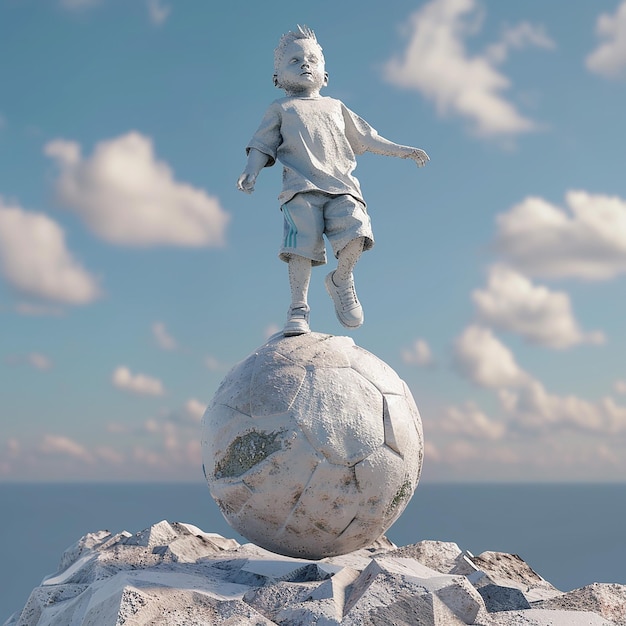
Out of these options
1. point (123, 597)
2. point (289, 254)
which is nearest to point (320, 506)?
point (123, 597)

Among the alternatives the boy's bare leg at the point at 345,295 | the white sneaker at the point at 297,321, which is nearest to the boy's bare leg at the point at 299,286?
the white sneaker at the point at 297,321

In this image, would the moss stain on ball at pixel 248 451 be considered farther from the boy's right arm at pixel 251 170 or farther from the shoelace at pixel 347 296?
the boy's right arm at pixel 251 170

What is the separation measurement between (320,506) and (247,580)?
0.95 meters

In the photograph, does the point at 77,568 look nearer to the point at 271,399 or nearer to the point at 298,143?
the point at 271,399

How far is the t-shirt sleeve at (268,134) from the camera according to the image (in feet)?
23.6

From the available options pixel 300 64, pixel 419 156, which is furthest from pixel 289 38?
pixel 419 156

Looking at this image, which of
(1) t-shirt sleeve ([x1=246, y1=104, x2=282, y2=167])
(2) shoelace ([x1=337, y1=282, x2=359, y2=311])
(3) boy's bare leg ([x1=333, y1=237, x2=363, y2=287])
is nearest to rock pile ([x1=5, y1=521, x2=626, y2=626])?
(2) shoelace ([x1=337, y1=282, x2=359, y2=311])

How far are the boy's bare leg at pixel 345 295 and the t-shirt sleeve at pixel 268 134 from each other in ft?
3.94

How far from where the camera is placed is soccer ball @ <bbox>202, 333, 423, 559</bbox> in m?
5.85

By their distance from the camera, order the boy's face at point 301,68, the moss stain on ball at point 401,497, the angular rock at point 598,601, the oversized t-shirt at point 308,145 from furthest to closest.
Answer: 1. the boy's face at point 301,68
2. the oversized t-shirt at point 308,145
3. the moss stain on ball at point 401,497
4. the angular rock at point 598,601

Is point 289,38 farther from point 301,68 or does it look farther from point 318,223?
point 318,223

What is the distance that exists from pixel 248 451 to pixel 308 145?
274 cm

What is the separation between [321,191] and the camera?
6.91m

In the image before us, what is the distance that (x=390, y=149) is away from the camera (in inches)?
303
